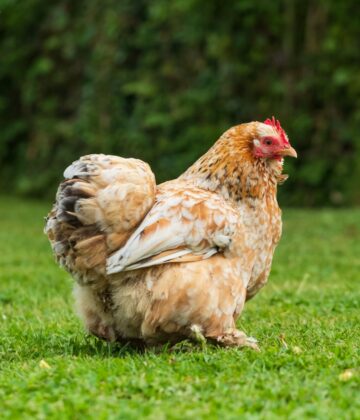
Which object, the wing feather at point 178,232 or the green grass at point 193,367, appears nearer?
the green grass at point 193,367

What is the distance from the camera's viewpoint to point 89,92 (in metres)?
21.0

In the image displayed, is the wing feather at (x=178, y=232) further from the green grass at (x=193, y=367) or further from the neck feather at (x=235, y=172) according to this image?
the green grass at (x=193, y=367)

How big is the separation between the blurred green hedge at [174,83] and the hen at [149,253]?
11407 mm

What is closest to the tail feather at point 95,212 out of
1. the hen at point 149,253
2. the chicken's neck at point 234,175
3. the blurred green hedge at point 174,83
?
the hen at point 149,253

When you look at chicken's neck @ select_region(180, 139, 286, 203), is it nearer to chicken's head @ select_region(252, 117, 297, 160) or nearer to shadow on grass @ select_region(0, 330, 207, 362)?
chicken's head @ select_region(252, 117, 297, 160)

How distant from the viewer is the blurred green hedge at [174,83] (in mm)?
16891

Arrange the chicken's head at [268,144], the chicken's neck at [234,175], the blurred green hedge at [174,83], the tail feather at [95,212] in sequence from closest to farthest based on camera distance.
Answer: the tail feather at [95,212] < the chicken's neck at [234,175] < the chicken's head at [268,144] < the blurred green hedge at [174,83]

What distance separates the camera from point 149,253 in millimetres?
5062

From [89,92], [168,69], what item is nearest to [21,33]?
[89,92]

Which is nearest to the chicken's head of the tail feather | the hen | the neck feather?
the neck feather

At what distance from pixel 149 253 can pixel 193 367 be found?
29.9 inches

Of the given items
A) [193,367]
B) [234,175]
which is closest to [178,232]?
[234,175]

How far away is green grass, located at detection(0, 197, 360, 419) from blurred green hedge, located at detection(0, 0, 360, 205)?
8.82 metres

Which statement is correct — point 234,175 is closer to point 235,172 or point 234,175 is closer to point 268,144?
point 235,172
